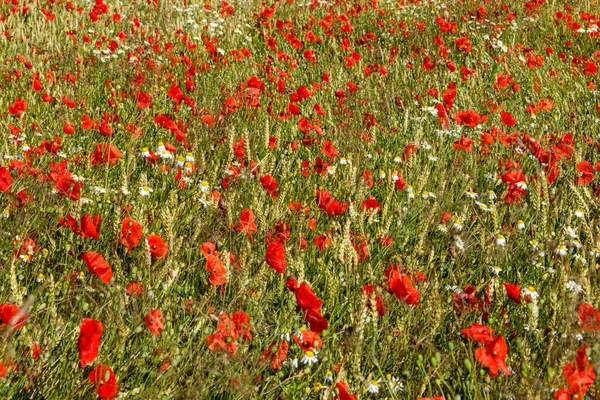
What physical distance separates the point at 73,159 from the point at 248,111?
4.66 ft

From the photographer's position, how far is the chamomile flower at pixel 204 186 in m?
3.14

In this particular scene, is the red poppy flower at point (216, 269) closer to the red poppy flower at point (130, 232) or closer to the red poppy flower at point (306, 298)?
the red poppy flower at point (306, 298)

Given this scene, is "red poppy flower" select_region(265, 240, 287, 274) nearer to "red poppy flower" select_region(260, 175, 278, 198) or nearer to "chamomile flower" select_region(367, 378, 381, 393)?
"chamomile flower" select_region(367, 378, 381, 393)

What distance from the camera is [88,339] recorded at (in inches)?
63.1

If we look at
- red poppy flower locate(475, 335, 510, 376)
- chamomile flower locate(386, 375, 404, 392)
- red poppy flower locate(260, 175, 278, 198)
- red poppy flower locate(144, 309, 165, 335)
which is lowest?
chamomile flower locate(386, 375, 404, 392)

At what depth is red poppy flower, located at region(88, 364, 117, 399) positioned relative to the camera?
156 cm

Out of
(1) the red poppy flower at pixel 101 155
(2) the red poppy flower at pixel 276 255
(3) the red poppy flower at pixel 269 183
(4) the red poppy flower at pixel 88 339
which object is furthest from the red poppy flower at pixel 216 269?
(1) the red poppy flower at pixel 101 155

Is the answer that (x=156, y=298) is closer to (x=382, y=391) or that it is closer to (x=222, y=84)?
(x=382, y=391)

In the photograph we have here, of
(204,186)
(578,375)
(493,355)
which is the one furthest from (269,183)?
(578,375)

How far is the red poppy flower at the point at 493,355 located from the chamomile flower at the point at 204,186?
66.2 inches

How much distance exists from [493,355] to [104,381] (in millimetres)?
1005

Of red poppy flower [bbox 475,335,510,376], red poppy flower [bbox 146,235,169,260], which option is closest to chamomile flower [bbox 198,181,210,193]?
red poppy flower [bbox 146,235,169,260]

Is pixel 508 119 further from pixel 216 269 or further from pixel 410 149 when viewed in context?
pixel 216 269

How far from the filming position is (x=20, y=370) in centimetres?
190
